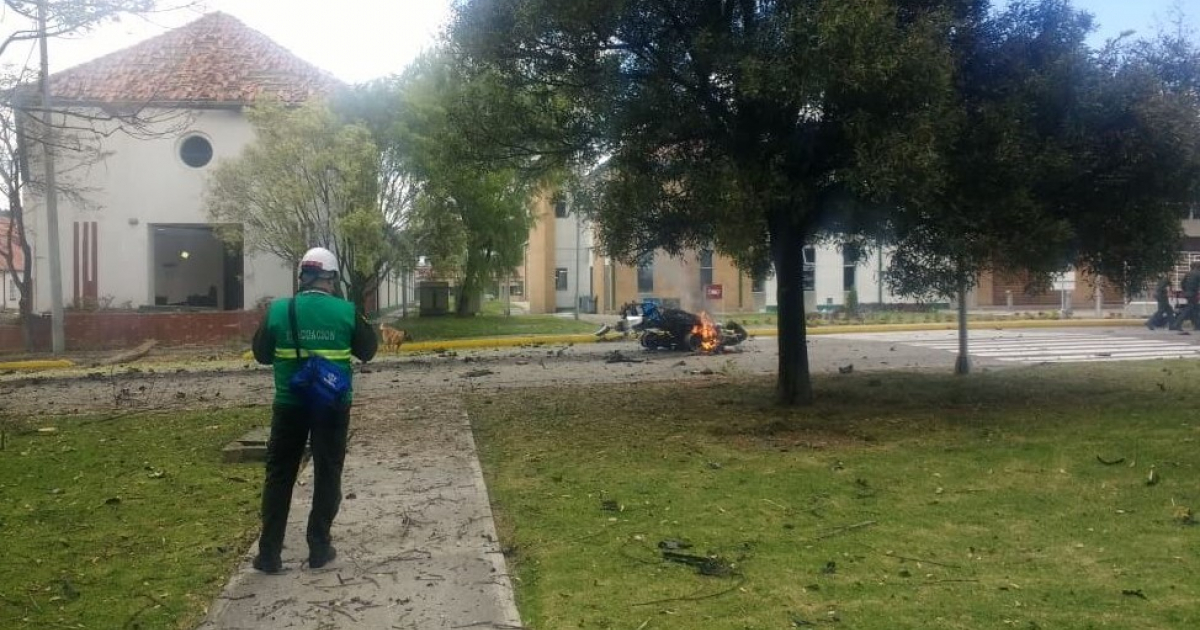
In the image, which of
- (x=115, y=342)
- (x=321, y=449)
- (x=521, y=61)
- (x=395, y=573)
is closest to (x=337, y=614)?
(x=395, y=573)

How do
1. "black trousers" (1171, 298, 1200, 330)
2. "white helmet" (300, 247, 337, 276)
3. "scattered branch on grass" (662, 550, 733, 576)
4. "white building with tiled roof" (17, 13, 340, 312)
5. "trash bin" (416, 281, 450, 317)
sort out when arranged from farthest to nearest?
"trash bin" (416, 281, 450, 317)
"white building with tiled roof" (17, 13, 340, 312)
"black trousers" (1171, 298, 1200, 330)
"white helmet" (300, 247, 337, 276)
"scattered branch on grass" (662, 550, 733, 576)

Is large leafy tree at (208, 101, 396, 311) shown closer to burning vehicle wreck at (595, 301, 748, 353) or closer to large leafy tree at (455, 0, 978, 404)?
burning vehicle wreck at (595, 301, 748, 353)

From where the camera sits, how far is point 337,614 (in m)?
4.56

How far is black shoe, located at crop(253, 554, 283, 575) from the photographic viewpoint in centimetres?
516

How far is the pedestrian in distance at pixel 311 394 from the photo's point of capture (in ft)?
17.0

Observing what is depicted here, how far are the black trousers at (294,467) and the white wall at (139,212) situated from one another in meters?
23.9

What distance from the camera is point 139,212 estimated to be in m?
28.5

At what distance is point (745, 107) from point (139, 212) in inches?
954

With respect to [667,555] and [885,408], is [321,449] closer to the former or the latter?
[667,555]

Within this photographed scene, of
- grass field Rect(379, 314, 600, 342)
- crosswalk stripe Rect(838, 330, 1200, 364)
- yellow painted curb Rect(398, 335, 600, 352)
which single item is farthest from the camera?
grass field Rect(379, 314, 600, 342)

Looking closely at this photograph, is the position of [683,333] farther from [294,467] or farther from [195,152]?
[195,152]

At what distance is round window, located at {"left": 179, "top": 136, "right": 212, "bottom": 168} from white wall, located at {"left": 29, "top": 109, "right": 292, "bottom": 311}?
18 cm

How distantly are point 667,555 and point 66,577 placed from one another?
3.17 meters

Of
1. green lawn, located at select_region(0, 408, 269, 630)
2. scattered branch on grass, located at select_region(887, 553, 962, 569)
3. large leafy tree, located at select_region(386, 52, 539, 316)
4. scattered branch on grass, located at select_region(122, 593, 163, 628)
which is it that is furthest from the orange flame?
scattered branch on grass, located at select_region(122, 593, 163, 628)
